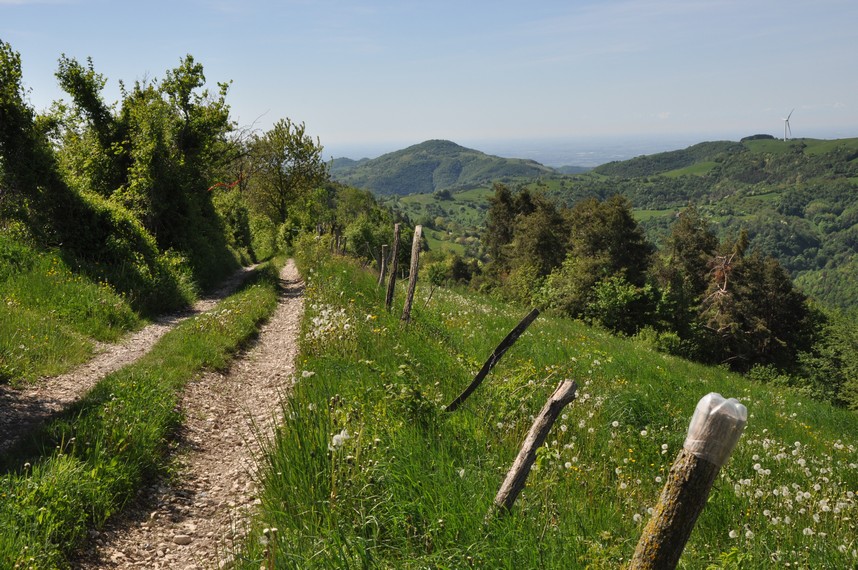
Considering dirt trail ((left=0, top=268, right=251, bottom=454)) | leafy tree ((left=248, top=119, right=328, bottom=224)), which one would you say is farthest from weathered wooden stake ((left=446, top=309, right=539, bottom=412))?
leafy tree ((left=248, top=119, right=328, bottom=224))

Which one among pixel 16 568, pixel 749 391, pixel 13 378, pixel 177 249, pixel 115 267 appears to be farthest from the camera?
pixel 177 249

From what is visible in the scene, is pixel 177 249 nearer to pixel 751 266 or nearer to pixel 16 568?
pixel 16 568

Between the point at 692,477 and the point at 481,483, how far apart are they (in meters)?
2.32

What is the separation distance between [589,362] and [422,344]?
498 cm

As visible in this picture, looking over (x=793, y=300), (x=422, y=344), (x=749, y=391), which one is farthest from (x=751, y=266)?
(x=422, y=344)

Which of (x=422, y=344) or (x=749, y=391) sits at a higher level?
(x=422, y=344)

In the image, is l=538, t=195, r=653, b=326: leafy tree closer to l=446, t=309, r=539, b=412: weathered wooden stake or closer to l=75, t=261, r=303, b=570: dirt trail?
l=75, t=261, r=303, b=570: dirt trail

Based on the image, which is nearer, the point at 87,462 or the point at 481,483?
the point at 481,483

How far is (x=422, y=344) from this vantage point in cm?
1012

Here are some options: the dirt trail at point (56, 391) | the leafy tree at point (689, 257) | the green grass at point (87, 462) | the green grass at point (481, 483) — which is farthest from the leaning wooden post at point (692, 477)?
the leafy tree at point (689, 257)

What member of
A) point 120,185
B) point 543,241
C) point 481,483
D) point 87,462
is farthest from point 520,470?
point 543,241

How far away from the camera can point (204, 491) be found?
23.1ft

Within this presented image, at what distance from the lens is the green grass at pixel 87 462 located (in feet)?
16.9

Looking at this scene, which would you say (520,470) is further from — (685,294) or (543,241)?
(543,241)
